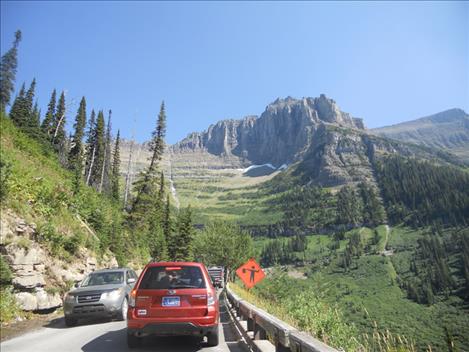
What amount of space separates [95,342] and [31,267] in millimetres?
6465

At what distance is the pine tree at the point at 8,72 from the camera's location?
74.1 metres

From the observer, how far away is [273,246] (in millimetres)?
197500

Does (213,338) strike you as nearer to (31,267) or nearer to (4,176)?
(31,267)

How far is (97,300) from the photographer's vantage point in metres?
11.9

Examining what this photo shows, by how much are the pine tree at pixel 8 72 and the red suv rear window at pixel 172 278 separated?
7963cm

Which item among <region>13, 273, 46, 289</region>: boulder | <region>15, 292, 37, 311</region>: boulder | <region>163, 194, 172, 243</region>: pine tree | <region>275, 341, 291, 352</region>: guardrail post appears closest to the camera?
<region>275, 341, 291, 352</region>: guardrail post

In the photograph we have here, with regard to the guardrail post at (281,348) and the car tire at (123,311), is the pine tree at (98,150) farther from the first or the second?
the guardrail post at (281,348)

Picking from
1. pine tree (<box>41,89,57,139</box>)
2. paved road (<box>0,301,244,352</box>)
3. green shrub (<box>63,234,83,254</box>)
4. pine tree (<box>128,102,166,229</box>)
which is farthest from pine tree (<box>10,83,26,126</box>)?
paved road (<box>0,301,244,352</box>)

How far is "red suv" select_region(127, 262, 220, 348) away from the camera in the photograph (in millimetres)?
7562

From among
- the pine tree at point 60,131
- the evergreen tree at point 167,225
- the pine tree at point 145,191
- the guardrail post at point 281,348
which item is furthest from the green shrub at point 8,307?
the pine tree at point 60,131

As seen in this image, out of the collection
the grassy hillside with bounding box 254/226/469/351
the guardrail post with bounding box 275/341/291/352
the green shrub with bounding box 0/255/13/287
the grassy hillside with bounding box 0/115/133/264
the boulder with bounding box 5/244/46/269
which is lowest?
the grassy hillside with bounding box 254/226/469/351

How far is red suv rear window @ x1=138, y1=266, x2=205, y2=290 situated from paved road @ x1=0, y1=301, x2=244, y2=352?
53.9 inches

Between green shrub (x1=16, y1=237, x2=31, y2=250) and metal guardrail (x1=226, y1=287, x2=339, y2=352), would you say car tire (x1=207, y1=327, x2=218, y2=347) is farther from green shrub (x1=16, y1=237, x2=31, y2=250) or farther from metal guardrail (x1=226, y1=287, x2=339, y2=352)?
green shrub (x1=16, y1=237, x2=31, y2=250)

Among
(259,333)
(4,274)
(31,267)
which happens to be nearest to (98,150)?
(31,267)
